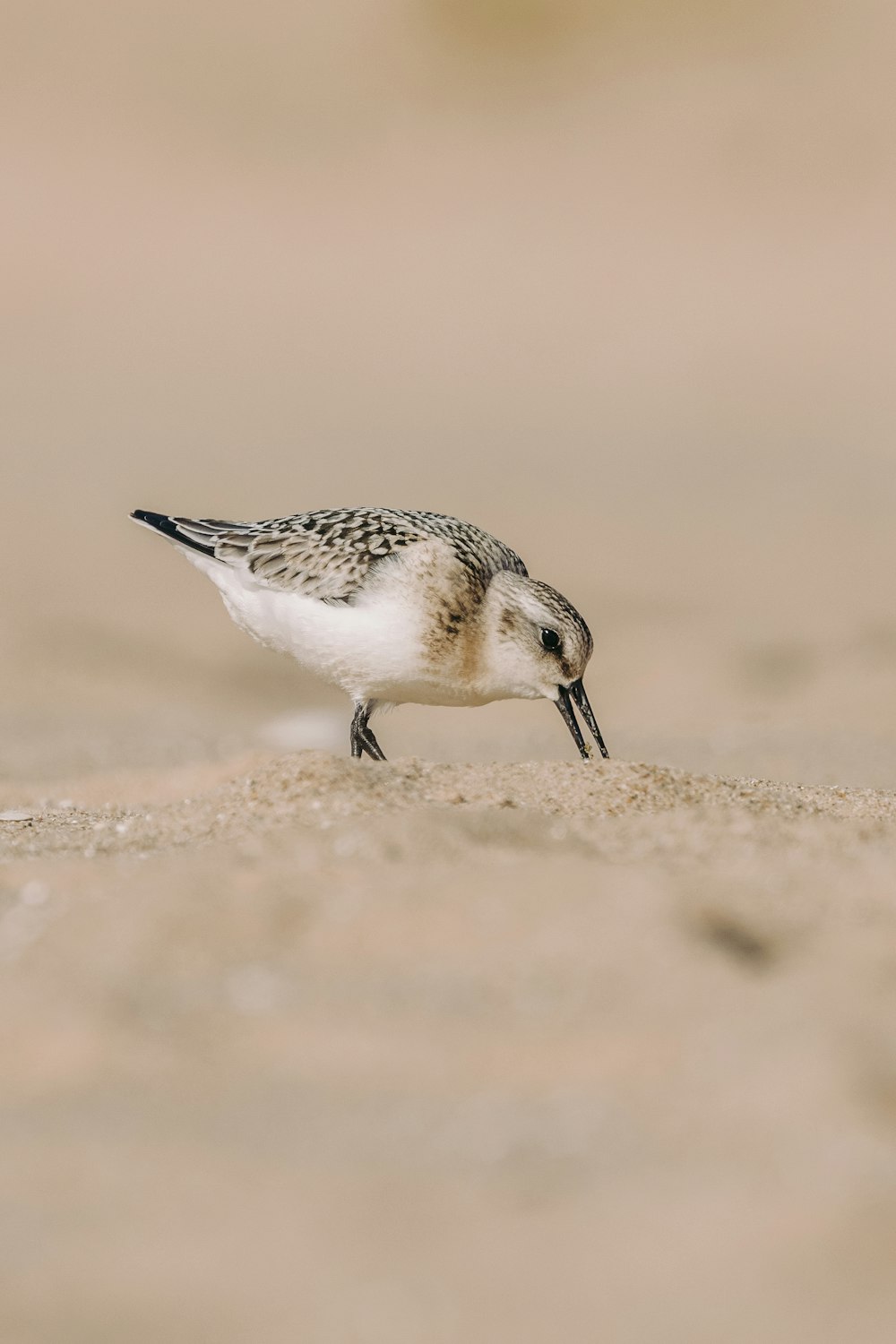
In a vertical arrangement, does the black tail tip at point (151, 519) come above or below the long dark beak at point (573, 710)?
above

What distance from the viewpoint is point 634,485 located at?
1634 centimetres

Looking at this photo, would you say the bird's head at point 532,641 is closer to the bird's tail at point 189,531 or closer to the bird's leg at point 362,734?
the bird's leg at point 362,734

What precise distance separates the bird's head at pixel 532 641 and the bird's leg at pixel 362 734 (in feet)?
1.70

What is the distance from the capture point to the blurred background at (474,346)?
11.1m

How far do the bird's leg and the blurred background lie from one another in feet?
4.21

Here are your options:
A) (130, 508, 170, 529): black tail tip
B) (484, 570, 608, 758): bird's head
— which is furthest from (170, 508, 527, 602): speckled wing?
(130, 508, 170, 529): black tail tip

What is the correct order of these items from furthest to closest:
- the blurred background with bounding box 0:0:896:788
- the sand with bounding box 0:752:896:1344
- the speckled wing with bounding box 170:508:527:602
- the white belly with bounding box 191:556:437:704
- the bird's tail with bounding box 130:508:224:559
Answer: the blurred background with bounding box 0:0:896:788 → the bird's tail with bounding box 130:508:224:559 → the speckled wing with bounding box 170:508:527:602 → the white belly with bounding box 191:556:437:704 → the sand with bounding box 0:752:896:1344

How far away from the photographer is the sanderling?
5852 mm

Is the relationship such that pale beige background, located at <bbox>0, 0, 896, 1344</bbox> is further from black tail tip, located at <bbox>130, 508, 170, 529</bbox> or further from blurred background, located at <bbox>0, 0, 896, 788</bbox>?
black tail tip, located at <bbox>130, 508, 170, 529</bbox>

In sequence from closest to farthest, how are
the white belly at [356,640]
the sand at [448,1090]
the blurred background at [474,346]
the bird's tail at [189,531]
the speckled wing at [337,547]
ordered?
the sand at [448,1090], the white belly at [356,640], the speckled wing at [337,547], the bird's tail at [189,531], the blurred background at [474,346]

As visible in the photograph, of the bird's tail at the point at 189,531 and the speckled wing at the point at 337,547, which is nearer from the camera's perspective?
the speckled wing at the point at 337,547

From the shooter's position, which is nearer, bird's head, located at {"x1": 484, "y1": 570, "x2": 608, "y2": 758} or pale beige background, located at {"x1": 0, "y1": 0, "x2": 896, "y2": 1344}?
pale beige background, located at {"x1": 0, "y1": 0, "x2": 896, "y2": 1344}

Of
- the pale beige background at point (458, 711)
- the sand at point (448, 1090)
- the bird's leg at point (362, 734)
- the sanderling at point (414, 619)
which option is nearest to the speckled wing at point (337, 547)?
the sanderling at point (414, 619)

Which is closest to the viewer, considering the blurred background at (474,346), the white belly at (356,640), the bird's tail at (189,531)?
the white belly at (356,640)
